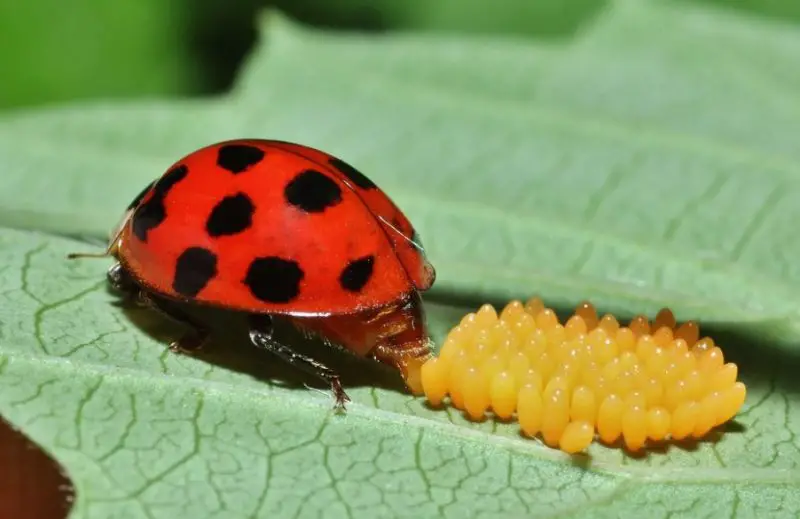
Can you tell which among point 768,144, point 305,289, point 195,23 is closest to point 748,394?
point 305,289

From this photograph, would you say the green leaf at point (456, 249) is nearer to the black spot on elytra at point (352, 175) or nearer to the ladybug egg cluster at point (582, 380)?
the ladybug egg cluster at point (582, 380)

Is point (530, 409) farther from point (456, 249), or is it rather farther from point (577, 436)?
point (456, 249)

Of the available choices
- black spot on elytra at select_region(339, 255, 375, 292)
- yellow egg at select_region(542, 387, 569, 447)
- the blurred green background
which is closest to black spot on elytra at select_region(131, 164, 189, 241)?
black spot on elytra at select_region(339, 255, 375, 292)

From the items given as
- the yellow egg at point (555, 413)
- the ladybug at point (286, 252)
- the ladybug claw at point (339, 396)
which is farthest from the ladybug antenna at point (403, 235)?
the yellow egg at point (555, 413)

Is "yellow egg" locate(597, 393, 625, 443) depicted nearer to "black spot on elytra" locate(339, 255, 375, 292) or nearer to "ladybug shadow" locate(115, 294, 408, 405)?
"ladybug shadow" locate(115, 294, 408, 405)

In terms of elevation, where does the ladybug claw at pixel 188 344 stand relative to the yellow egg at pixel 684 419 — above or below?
below

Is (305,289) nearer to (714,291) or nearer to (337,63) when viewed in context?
(714,291)

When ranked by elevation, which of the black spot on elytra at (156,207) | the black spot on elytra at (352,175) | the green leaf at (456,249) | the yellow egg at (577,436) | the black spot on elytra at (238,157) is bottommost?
the green leaf at (456,249)
